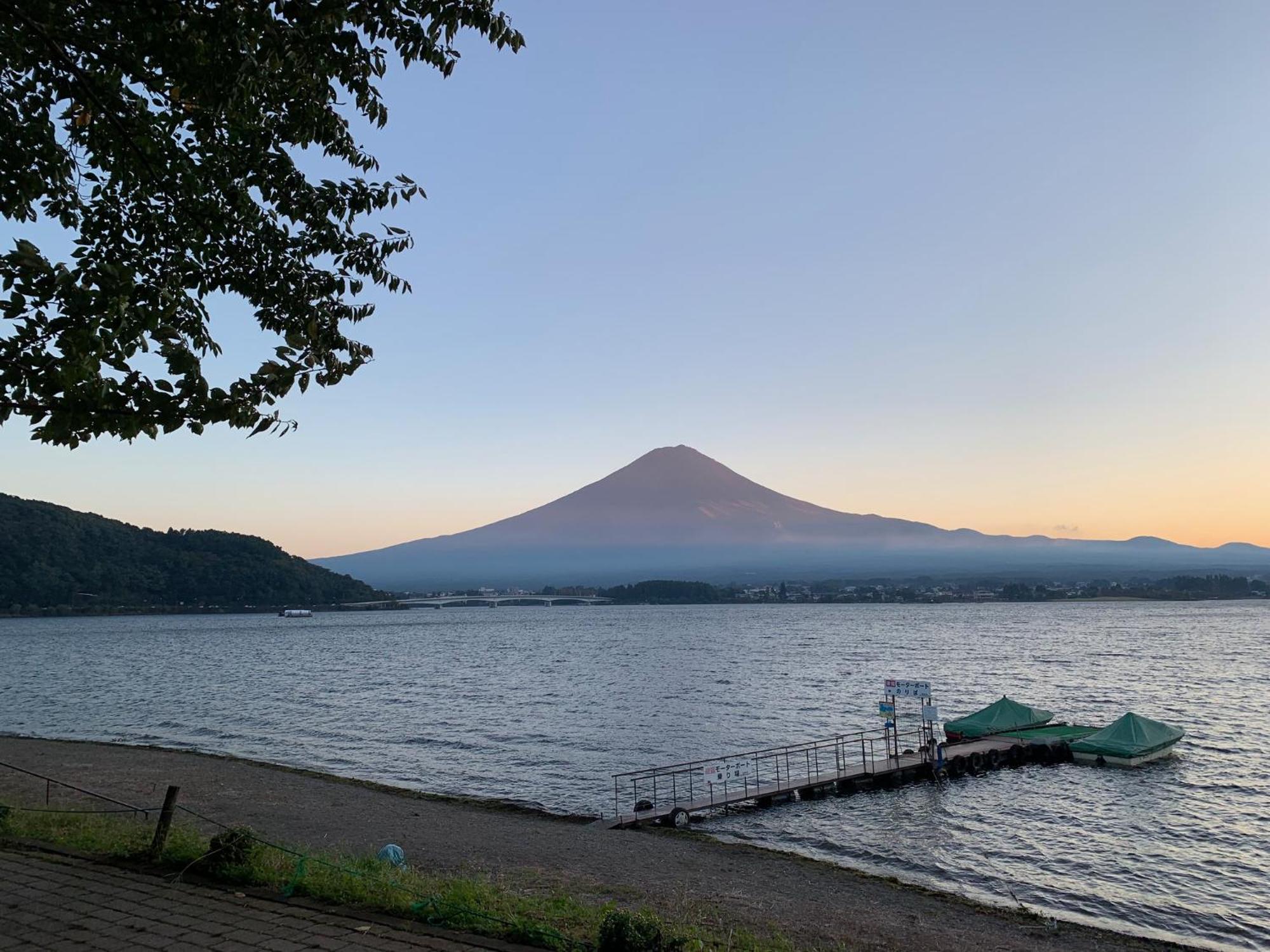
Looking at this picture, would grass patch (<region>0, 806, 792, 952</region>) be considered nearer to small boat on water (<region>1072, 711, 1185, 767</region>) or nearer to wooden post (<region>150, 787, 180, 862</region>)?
wooden post (<region>150, 787, 180, 862</region>)

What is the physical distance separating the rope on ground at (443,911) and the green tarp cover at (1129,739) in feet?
87.1

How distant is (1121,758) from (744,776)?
42.2 ft

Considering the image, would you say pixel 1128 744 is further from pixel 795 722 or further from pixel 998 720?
pixel 795 722

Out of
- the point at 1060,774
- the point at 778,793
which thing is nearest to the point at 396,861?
the point at 778,793

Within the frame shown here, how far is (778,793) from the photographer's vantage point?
2242 cm

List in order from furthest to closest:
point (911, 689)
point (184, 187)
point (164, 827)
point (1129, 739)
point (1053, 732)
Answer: point (1053, 732), point (1129, 739), point (911, 689), point (164, 827), point (184, 187)

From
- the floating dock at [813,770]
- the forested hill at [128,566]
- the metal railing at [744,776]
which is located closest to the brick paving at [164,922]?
the floating dock at [813,770]

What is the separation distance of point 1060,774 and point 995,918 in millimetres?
15044

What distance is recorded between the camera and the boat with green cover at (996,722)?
30.8 meters

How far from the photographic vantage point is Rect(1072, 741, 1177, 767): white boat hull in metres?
26.7

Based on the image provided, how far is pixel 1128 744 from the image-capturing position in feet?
88.4

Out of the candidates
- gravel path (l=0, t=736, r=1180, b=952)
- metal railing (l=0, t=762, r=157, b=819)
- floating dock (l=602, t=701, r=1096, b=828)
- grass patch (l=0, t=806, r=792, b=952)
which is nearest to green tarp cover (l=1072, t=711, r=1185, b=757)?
floating dock (l=602, t=701, r=1096, b=828)

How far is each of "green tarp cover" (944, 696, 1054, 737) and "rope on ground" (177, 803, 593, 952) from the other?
27376mm

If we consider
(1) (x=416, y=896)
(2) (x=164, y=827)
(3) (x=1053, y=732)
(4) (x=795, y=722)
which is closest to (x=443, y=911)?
(1) (x=416, y=896)
